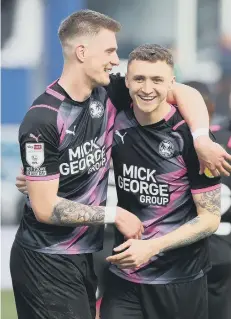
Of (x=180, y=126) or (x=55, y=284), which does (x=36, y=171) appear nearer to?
(x=55, y=284)

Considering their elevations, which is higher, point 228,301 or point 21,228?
point 21,228

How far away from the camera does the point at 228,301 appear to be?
20.6 ft

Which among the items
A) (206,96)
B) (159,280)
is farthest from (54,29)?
(159,280)

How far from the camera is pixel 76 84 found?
16.6ft

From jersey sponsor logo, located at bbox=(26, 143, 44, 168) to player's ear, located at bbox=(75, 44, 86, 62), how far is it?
0.49 m

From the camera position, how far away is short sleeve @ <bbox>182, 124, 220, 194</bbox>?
5.06 m

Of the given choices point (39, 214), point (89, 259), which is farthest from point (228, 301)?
point (39, 214)

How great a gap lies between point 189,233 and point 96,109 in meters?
0.76

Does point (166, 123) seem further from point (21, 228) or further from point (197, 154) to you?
point (21, 228)

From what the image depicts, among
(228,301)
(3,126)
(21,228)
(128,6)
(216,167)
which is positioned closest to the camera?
(216,167)

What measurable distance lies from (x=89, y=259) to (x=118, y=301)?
0.86 ft

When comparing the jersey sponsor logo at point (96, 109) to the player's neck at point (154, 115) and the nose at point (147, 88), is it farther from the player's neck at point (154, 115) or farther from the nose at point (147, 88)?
the nose at point (147, 88)

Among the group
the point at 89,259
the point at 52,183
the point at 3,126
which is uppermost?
the point at 52,183

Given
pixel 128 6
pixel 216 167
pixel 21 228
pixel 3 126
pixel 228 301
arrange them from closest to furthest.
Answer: pixel 216 167 → pixel 21 228 → pixel 228 301 → pixel 3 126 → pixel 128 6
